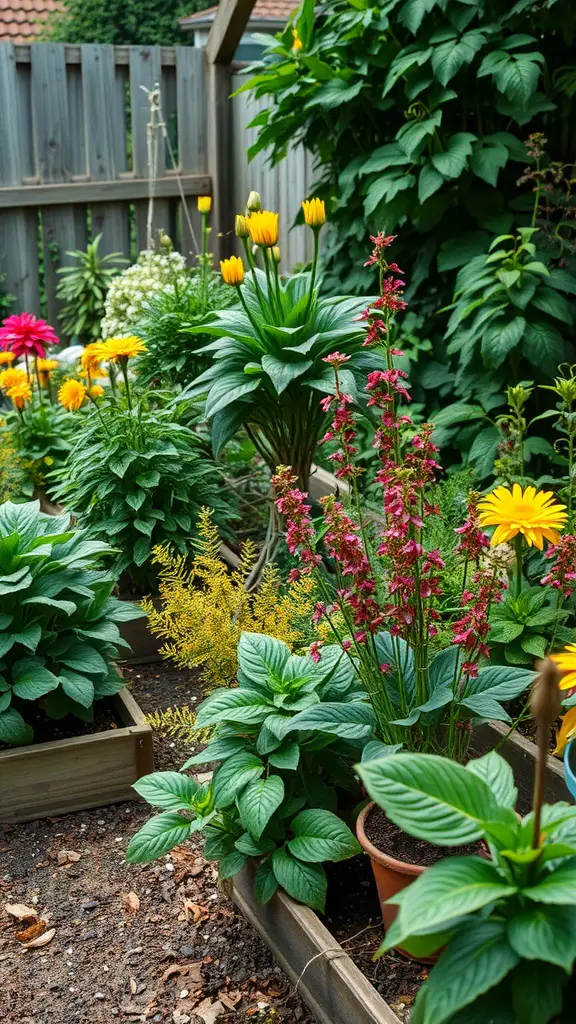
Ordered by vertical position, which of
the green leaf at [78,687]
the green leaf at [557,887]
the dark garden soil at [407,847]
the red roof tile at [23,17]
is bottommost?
the green leaf at [78,687]

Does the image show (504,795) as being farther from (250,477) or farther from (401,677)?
(250,477)

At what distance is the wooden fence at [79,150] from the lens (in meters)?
6.18

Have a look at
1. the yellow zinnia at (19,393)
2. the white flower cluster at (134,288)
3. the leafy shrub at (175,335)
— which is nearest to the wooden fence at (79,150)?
the white flower cluster at (134,288)

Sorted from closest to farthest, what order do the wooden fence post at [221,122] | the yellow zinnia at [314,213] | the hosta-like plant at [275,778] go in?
1. the hosta-like plant at [275,778]
2. the yellow zinnia at [314,213]
3. the wooden fence post at [221,122]

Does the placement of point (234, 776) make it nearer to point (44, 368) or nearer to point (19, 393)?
point (19, 393)

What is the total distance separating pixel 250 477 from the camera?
12.9 ft

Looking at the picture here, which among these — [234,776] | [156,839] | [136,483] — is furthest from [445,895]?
[136,483]

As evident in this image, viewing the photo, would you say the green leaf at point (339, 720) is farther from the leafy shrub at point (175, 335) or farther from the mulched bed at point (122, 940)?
the leafy shrub at point (175, 335)

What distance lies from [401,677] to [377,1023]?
2.02 feet

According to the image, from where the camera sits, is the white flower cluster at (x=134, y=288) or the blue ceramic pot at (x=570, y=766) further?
the white flower cluster at (x=134, y=288)

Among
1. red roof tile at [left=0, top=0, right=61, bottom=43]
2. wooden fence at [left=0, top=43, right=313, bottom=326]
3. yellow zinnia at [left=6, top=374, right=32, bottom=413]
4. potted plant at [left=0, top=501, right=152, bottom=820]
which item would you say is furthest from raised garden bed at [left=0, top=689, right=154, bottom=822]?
red roof tile at [left=0, top=0, right=61, bottom=43]

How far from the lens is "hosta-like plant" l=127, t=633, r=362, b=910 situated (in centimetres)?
194

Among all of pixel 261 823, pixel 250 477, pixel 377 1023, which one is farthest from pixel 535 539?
pixel 250 477

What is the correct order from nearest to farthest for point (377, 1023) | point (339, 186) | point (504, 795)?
point (504, 795), point (377, 1023), point (339, 186)
